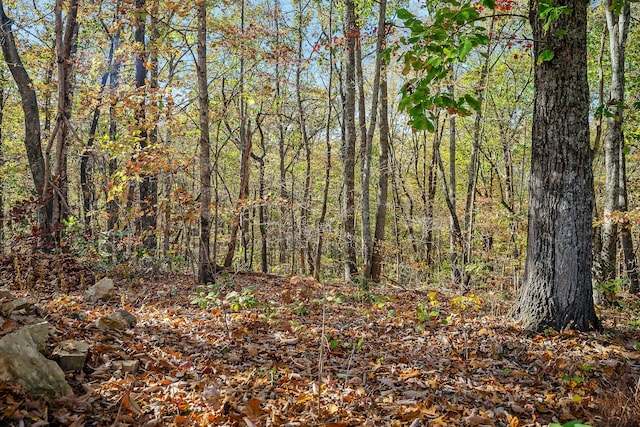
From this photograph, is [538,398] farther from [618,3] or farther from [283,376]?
[618,3]

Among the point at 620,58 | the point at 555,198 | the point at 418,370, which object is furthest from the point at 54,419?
the point at 620,58

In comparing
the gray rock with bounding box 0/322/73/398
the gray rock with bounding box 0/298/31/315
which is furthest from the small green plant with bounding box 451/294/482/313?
the gray rock with bounding box 0/298/31/315

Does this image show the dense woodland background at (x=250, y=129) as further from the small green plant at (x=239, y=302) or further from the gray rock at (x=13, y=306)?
the gray rock at (x=13, y=306)

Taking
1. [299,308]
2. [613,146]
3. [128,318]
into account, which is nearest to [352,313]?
[299,308]

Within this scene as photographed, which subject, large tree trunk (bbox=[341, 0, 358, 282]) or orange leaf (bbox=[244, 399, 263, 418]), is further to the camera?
large tree trunk (bbox=[341, 0, 358, 282])

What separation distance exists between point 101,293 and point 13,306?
78.1 inches

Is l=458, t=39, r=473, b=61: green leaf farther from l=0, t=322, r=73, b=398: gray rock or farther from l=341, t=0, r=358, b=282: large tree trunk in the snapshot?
l=341, t=0, r=358, b=282: large tree trunk

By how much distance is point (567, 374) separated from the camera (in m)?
3.73

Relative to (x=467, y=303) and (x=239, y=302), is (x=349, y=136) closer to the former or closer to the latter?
(x=467, y=303)

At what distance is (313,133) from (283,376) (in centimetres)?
1417

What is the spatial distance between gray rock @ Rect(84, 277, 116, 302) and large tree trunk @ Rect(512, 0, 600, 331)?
19.0 feet

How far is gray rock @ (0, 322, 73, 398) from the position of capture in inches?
103

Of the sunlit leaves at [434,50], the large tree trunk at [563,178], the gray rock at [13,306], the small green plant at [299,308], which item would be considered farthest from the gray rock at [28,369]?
the large tree trunk at [563,178]

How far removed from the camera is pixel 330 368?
3926 mm
